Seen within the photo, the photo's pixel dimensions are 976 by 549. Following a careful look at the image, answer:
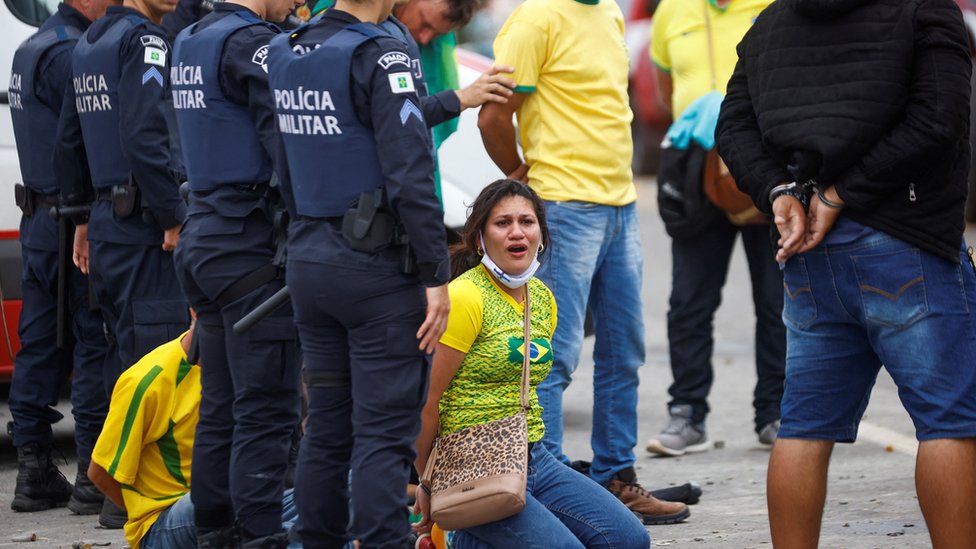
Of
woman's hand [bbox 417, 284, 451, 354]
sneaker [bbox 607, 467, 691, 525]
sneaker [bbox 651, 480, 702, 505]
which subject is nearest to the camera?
woman's hand [bbox 417, 284, 451, 354]

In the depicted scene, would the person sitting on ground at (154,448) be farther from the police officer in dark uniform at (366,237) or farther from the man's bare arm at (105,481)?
the police officer in dark uniform at (366,237)

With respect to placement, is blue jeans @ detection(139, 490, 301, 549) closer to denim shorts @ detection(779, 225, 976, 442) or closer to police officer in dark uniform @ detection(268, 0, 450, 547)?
police officer in dark uniform @ detection(268, 0, 450, 547)


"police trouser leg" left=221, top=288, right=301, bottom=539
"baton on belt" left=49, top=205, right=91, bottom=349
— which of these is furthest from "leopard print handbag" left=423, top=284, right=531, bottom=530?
"baton on belt" left=49, top=205, right=91, bottom=349

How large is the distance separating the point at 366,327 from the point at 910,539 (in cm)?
196

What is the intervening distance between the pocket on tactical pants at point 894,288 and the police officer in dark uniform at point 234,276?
1.55 metres

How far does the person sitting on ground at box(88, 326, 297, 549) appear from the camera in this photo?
431 cm

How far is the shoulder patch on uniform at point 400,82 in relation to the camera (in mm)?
3697

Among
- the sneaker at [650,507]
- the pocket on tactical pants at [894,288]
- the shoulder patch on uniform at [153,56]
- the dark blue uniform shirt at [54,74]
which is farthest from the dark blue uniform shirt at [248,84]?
the sneaker at [650,507]

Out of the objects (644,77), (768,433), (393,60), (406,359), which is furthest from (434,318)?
(644,77)

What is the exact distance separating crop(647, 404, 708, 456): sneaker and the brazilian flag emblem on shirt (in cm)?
214

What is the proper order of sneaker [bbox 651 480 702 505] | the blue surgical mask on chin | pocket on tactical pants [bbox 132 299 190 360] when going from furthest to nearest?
sneaker [bbox 651 480 702 505]
pocket on tactical pants [bbox 132 299 190 360]
the blue surgical mask on chin

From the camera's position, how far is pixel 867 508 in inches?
208

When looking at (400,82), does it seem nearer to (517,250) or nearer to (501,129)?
(517,250)

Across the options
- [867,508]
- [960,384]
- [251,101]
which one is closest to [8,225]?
[251,101]
